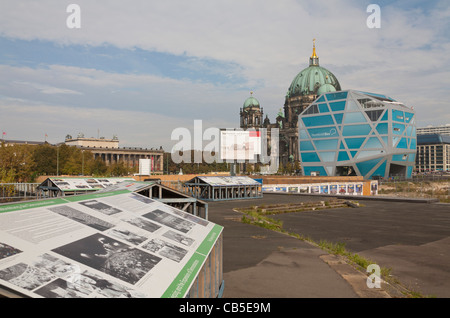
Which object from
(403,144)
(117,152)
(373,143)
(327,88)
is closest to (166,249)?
(373,143)

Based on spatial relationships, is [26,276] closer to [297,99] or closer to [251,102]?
[297,99]

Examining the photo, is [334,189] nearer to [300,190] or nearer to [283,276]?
[300,190]

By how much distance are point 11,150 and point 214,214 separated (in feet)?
132

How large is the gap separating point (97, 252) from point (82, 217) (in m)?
1.41

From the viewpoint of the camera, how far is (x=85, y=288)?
4.31 meters

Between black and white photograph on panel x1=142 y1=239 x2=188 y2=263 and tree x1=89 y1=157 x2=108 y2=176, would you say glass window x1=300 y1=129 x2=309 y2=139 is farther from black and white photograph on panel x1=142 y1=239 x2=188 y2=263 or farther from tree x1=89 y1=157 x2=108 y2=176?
black and white photograph on panel x1=142 y1=239 x2=188 y2=263

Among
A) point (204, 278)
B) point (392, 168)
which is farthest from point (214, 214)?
point (392, 168)

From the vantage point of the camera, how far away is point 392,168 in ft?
338

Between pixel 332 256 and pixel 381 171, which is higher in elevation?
pixel 381 171

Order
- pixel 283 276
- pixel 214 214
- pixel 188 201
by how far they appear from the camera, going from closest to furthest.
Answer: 1. pixel 283 276
2. pixel 188 201
3. pixel 214 214

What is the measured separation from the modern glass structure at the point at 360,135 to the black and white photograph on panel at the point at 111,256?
96537 mm

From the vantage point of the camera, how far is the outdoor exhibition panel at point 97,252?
4250mm

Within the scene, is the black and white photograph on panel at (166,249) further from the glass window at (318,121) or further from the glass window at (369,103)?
the glass window at (318,121)

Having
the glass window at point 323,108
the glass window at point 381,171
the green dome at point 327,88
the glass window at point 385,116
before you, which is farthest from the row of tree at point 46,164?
the green dome at point 327,88
